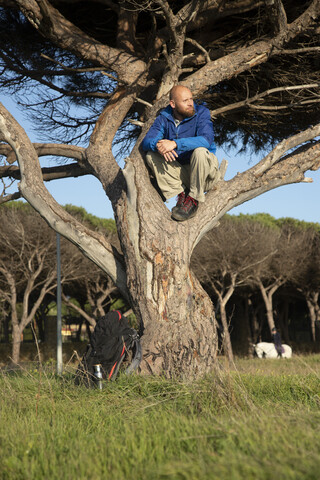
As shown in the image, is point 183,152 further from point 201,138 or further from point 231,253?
point 231,253

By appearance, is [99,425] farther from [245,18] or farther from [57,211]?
[245,18]

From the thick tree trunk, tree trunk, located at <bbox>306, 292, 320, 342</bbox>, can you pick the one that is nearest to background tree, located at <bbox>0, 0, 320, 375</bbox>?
the thick tree trunk

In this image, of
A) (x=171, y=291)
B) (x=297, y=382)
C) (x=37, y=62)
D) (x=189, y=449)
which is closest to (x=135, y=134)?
(x=37, y=62)

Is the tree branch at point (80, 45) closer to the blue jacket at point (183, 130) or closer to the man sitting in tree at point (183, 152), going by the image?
the man sitting in tree at point (183, 152)

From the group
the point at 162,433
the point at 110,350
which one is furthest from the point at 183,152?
the point at 162,433

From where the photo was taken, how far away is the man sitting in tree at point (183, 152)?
5.36m

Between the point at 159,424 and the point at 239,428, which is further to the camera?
the point at 159,424

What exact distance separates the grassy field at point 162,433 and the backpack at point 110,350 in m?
0.31

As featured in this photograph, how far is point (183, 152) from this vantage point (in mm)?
5539

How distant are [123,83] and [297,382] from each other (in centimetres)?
450

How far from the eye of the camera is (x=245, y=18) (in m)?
6.93

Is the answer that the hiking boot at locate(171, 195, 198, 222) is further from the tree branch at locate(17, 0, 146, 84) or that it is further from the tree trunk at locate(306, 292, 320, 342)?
the tree trunk at locate(306, 292, 320, 342)

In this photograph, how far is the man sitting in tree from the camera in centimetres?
536

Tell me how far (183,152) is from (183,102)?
21.7 inches
